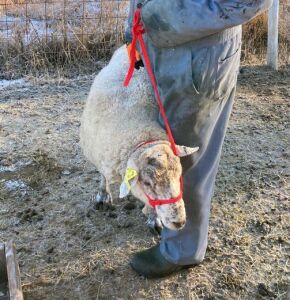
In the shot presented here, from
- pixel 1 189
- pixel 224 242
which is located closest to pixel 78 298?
pixel 224 242

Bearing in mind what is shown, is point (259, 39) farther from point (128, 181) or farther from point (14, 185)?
point (128, 181)

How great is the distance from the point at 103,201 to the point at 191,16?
172 cm

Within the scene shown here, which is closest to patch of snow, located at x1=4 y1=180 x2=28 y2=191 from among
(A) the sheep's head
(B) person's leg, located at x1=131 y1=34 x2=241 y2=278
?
(B) person's leg, located at x1=131 y1=34 x2=241 y2=278

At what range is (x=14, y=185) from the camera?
12.1 feet

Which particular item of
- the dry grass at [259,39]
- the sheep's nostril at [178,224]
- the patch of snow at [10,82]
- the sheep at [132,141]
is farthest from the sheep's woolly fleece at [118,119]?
the dry grass at [259,39]

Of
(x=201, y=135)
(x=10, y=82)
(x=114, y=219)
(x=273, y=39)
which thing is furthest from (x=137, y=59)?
(x=273, y=39)

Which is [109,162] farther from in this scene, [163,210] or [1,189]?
[1,189]

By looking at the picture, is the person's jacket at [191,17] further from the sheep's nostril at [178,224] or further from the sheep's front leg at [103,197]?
the sheep's front leg at [103,197]

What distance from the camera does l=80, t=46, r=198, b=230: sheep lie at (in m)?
2.42

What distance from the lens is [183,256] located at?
110 inches

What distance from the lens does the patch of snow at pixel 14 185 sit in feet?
12.0

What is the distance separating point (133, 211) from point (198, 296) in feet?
2.77

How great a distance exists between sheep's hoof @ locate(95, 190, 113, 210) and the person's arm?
1.49 metres

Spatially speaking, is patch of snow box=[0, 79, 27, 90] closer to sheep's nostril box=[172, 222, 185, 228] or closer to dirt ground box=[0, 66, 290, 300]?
dirt ground box=[0, 66, 290, 300]
